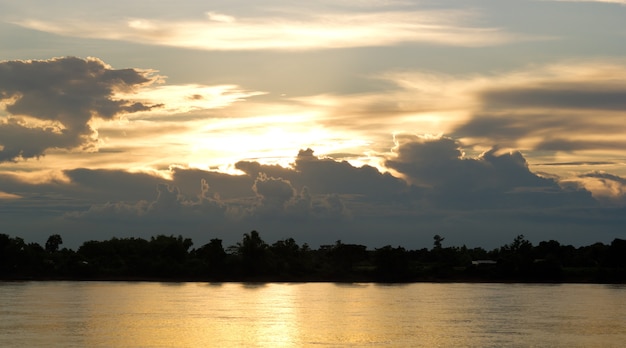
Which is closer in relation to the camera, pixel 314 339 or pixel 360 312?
pixel 314 339

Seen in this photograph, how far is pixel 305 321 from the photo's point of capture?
11038cm

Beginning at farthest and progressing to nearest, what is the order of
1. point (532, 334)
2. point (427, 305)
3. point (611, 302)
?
point (611, 302) < point (427, 305) < point (532, 334)

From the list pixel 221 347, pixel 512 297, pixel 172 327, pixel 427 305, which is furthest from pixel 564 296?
pixel 221 347

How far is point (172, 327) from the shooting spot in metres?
100

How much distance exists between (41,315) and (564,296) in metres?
104

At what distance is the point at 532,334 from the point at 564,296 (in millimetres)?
83443

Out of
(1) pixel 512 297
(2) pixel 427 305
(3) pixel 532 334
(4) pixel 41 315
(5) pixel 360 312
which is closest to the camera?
(3) pixel 532 334

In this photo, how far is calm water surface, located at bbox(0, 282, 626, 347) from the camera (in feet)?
287

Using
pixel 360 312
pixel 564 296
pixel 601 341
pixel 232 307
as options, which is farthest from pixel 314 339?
pixel 564 296

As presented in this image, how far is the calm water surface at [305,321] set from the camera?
87375mm

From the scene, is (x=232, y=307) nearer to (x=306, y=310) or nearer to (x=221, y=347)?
(x=306, y=310)

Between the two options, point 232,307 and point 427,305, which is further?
point 427,305

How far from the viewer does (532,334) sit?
96000mm

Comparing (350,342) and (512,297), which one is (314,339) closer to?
(350,342)
